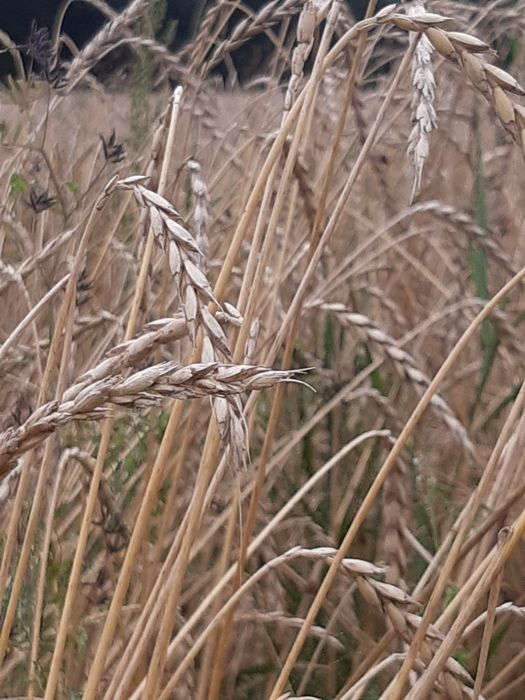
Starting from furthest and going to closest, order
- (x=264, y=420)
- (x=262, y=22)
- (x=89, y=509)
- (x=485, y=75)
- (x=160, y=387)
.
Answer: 1. (x=264, y=420)
2. (x=262, y=22)
3. (x=89, y=509)
4. (x=485, y=75)
5. (x=160, y=387)

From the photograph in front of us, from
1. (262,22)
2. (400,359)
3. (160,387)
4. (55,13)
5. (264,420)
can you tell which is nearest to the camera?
(160,387)

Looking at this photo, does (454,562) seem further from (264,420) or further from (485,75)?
(264,420)

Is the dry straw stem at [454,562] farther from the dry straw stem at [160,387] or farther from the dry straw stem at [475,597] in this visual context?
the dry straw stem at [160,387]

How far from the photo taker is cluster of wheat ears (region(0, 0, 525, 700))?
0.55 meters

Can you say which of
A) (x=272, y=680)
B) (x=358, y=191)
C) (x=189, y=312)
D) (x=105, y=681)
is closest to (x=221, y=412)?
(x=189, y=312)

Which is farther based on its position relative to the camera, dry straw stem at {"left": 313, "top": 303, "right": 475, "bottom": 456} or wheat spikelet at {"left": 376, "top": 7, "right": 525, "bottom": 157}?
dry straw stem at {"left": 313, "top": 303, "right": 475, "bottom": 456}

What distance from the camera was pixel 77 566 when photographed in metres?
0.65

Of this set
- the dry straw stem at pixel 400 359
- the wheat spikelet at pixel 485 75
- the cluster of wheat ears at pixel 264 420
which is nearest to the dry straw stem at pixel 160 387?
the cluster of wheat ears at pixel 264 420

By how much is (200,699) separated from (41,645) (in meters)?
0.18

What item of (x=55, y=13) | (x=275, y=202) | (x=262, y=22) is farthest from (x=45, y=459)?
(x=55, y=13)

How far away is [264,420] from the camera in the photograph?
1232 millimetres

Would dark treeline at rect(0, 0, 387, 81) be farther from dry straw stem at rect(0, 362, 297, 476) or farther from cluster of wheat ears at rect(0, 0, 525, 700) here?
dry straw stem at rect(0, 362, 297, 476)

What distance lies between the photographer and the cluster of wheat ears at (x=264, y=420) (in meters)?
0.55

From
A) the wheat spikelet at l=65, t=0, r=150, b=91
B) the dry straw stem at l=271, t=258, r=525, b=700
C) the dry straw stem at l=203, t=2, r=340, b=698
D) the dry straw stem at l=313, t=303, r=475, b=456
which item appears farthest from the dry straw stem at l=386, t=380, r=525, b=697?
the wheat spikelet at l=65, t=0, r=150, b=91
